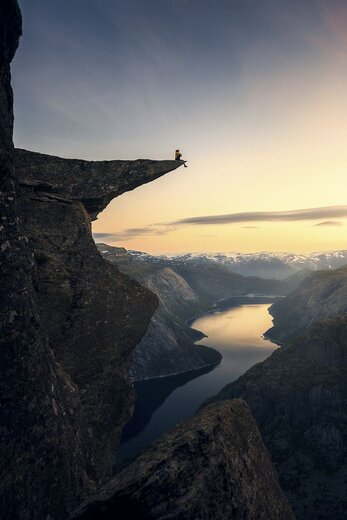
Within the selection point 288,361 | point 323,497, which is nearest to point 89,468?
point 323,497

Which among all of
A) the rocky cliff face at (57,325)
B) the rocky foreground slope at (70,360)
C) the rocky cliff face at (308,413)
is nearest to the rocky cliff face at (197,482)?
the rocky foreground slope at (70,360)

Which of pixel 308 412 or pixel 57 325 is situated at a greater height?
pixel 57 325

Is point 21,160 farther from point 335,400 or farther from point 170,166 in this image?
point 335,400

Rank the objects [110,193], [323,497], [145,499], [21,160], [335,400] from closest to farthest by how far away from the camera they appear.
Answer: [145,499]
[21,160]
[110,193]
[323,497]
[335,400]

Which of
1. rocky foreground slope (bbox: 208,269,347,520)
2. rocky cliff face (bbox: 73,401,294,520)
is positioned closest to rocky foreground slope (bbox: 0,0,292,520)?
rocky cliff face (bbox: 73,401,294,520)

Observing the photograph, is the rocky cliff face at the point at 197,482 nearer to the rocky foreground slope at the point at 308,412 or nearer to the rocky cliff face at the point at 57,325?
the rocky cliff face at the point at 57,325

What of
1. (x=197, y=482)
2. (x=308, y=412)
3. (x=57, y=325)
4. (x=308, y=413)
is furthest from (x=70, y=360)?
(x=308, y=412)

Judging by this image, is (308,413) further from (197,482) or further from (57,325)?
(197,482)
